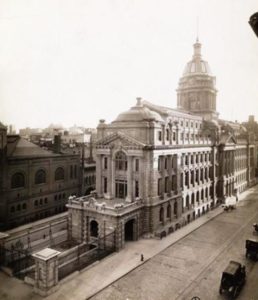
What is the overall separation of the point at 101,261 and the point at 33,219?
18.1m

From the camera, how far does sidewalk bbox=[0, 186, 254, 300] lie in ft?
72.8

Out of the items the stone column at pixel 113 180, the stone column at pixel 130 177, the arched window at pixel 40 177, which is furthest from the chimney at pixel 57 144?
the stone column at pixel 130 177

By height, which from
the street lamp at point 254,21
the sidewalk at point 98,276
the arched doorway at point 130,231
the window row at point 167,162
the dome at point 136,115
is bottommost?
the sidewalk at point 98,276

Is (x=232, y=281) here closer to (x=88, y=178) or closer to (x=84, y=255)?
(x=84, y=255)

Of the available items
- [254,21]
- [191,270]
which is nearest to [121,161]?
[191,270]

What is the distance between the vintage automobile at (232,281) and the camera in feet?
69.4

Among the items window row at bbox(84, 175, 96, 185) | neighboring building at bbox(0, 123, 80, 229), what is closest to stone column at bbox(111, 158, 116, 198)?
neighboring building at bbox(0, 123, 80, 229)

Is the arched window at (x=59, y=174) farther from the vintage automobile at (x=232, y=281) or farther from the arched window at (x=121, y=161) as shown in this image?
the vintage automobile at (x=232, y=281)

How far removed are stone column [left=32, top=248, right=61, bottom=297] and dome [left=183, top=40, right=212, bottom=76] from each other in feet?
169

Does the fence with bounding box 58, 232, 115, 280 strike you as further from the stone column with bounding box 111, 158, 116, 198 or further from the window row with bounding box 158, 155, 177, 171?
the window row with bounding box 158, 155, 177, 171

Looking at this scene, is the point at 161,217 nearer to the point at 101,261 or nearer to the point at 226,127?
the point at 101,261

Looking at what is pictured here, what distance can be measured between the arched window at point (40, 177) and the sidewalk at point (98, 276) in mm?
18736

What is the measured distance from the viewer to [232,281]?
69.6 feet

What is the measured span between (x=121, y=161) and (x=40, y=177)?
588 inches
